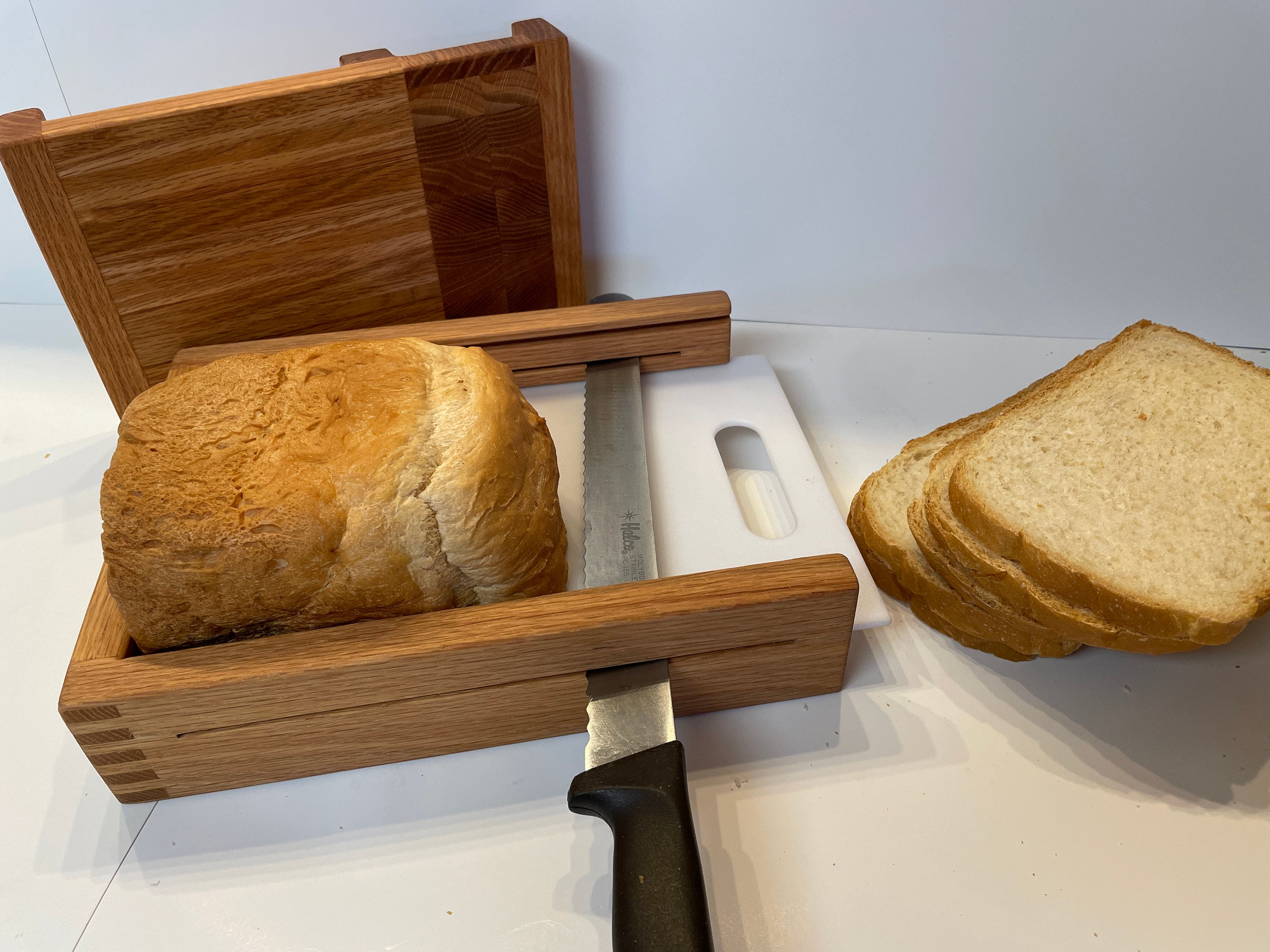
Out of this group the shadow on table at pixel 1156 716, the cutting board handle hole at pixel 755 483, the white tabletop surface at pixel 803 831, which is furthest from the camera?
the cutting board handle hole at pixel 755 483

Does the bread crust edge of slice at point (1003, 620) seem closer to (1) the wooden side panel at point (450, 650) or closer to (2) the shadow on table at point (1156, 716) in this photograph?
(2) the shadow on table at point (1156, 716)

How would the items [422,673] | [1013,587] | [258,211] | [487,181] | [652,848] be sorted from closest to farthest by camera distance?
[652,848]
[422,673]
[1013,587]
[258,211]
[487,181]

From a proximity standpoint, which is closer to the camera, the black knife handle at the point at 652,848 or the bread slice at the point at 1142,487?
the black knife handle at the point at 652,848

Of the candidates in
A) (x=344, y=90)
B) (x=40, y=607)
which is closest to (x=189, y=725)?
(x=40, y=607)

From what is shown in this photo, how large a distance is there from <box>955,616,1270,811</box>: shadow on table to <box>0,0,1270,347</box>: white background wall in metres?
0.63

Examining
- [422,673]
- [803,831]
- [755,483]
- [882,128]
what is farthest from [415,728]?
[882,128]

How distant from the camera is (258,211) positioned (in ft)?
3.94

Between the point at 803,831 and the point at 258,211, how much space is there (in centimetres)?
101

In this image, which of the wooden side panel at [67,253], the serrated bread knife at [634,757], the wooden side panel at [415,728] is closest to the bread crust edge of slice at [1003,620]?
the wooden side panel at [415,728]

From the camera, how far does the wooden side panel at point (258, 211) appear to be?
3.65 feet

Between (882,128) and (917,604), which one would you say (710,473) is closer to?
(917,604)

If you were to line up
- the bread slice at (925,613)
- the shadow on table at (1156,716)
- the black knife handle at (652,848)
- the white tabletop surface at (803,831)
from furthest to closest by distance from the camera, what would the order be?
the bread slice at (925,613), the shadow on table at (1156,716), the white tabletop surface at (803,831), the black knife handle at (652,848)

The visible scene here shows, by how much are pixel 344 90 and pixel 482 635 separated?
29.2 inches

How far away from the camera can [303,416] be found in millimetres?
884
